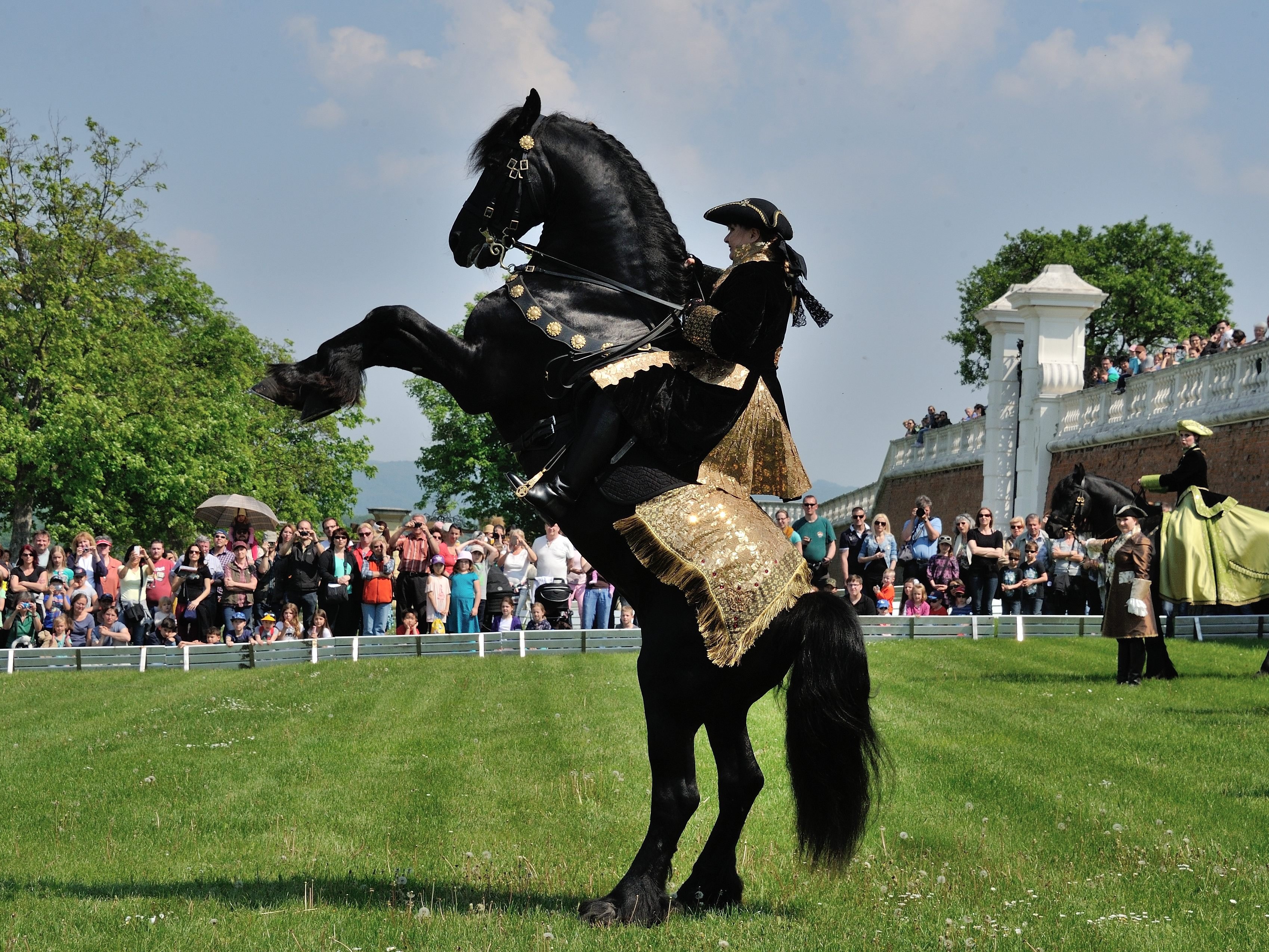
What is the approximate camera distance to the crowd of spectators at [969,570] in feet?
70.1

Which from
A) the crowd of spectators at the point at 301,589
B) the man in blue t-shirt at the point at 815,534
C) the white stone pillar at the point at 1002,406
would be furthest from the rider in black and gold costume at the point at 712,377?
the white stone pillar at the point at 1002,406

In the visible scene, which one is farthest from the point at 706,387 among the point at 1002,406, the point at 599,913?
the point at 1002,406

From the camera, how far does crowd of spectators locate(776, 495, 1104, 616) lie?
21359 mm

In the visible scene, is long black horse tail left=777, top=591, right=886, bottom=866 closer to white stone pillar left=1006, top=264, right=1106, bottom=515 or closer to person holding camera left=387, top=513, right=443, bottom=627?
person holding camera left=387, top=513, right=443, bottom=627

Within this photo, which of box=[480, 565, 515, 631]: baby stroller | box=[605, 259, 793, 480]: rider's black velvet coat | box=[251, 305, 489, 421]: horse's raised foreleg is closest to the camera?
box=[605, 259, 793, 480]: rider's black velvet coat

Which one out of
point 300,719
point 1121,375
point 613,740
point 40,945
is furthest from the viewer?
point 1121,375

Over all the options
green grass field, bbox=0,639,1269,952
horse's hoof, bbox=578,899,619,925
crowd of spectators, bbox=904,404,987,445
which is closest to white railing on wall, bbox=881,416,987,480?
crowd of spectators, bbox=904,404,987,445

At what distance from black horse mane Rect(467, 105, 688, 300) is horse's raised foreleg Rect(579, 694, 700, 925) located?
6.30ft

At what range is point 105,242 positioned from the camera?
41.8m

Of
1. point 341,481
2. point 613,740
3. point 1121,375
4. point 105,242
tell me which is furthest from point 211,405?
point 613,740

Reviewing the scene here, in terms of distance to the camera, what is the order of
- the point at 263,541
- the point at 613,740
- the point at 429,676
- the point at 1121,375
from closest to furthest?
1. the point at 613,740
2. the point at 429,676
3. the point at 263,541
4. the point at 1121,375

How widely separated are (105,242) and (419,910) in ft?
131

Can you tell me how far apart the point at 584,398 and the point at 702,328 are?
0.61 m

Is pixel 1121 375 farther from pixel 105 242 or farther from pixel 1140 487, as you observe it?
pixel 105 242
